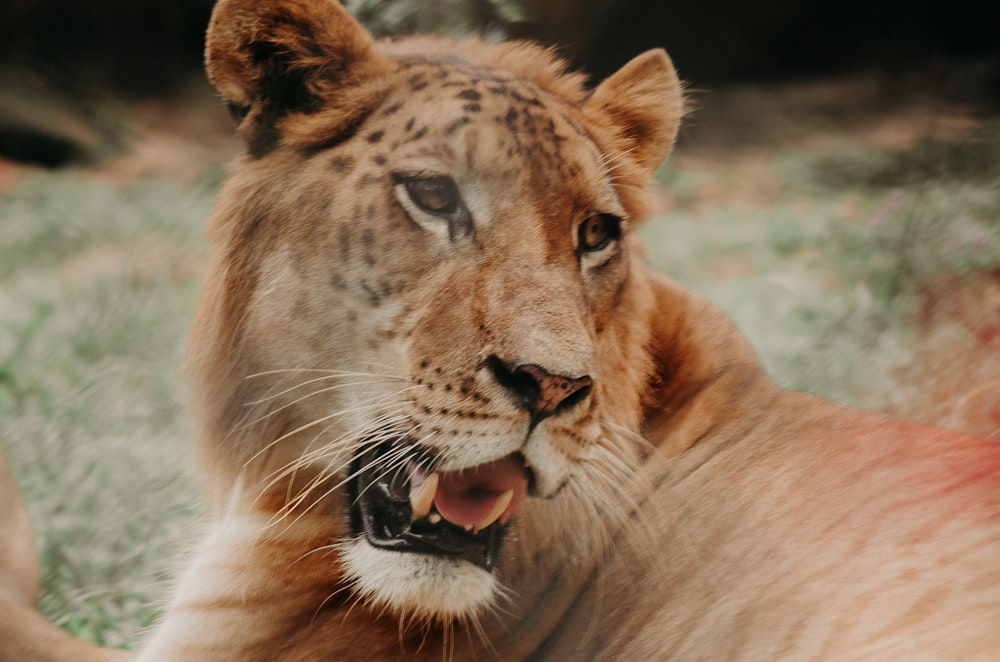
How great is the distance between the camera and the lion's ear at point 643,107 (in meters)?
1.37

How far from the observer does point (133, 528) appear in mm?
1744

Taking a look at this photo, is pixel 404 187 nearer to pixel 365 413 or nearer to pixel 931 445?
pixel 365 413

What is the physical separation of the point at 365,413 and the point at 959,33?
5.42 feet

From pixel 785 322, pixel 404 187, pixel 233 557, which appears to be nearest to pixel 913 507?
pixel 785 322

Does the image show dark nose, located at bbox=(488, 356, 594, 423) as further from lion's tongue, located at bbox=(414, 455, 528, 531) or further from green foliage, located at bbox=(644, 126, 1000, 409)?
green foliage, located at bbox=(644, 126, 1000, 409)

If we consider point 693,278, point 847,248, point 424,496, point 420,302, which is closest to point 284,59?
point 420,302

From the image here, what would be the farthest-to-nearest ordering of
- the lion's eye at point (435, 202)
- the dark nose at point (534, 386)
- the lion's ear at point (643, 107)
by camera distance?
the lion's ear at point (643, 107)
the lion's eye at point (435, 202)
the dark nose at point (534, 386)

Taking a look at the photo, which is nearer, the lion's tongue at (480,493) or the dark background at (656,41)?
the lion's tongue at (480,493)

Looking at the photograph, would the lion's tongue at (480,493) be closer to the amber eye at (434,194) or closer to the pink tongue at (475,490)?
the pink tongue at (475,490)

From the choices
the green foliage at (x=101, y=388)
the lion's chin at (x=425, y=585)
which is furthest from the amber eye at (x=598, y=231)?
the green foliage at (x=101, y=388)

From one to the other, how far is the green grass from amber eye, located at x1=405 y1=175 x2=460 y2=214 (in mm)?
488

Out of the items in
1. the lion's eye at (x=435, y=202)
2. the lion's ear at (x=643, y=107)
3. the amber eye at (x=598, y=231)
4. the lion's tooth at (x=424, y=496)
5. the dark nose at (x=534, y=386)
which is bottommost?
the lion's tooth at (x=424, y=496)

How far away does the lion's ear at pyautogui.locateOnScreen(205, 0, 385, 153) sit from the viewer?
1.24 metres

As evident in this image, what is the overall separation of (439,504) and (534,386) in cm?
21
